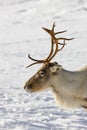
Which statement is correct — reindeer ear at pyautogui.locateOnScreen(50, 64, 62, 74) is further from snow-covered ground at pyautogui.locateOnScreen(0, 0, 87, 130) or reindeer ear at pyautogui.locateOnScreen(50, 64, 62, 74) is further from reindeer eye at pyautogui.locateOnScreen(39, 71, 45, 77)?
snow-covered ground at pyautogui.locateOnScreen(0, 0, 87, 130)

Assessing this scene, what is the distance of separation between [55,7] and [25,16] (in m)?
1.79

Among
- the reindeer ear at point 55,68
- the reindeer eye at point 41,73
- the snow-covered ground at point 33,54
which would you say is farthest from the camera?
the snow-covered ground at point 33,54

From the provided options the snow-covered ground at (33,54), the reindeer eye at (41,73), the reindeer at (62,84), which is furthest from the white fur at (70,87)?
the snow-covered ground at (33,54)

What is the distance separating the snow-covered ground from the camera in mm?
7430

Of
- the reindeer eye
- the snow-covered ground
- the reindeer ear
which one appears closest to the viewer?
the reindeer ear

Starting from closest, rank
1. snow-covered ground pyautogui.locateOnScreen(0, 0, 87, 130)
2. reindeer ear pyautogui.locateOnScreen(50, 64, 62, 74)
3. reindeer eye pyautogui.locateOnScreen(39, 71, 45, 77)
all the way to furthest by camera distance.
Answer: reindeer ear pyautogui.locateOnScreen(50, 64, 62, 74) < reindeer eye pyautogui.locateOnScreen(39, 71, 45, 77) < snow-covered ground pyautogui.locateOnScreen(0, 0, 87, 130)

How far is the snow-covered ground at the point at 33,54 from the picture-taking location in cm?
743

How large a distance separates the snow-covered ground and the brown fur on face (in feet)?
2.22

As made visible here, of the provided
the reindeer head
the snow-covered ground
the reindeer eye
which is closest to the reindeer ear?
the reindeer head

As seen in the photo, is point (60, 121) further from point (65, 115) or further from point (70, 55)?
point (70, 55)

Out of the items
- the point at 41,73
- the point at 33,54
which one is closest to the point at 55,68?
the point at 41,73

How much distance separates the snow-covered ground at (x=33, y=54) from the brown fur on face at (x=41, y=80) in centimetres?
68

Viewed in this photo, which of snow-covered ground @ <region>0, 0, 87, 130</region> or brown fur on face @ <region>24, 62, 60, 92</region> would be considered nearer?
brown fur on face @ <region>24, 62, 60, 92</region>

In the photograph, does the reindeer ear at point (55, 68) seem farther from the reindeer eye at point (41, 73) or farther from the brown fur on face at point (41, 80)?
the reindeer eye at point (41, 73)
